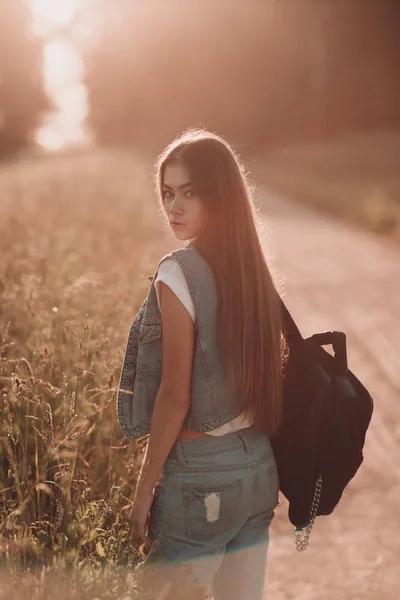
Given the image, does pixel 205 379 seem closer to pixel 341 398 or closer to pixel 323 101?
pixel 341 398

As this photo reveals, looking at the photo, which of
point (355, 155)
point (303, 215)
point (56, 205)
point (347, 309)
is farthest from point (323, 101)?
point (347, 309)

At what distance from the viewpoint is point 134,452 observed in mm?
3504

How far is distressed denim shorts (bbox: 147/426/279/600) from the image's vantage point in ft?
7.07

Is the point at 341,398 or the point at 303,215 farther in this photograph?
the point at 303,215

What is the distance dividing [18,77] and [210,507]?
35.4 m

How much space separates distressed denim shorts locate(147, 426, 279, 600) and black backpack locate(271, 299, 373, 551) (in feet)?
0.31

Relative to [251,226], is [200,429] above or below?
below

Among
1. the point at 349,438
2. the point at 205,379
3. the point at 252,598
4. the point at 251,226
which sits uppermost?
the point at 251,226

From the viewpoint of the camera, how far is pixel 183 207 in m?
2.22

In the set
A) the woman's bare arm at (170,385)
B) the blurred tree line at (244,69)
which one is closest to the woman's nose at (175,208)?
the woman's bare arm at (170,385)

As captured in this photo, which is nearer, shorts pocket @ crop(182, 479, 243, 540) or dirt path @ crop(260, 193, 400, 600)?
shorts pocket @ crop(182, 479, 243, 540)

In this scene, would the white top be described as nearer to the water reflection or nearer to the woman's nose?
the woman's nose

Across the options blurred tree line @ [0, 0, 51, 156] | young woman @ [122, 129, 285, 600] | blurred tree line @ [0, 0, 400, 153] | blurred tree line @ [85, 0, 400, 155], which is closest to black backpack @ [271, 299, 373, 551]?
young woman @ [122, 129, 285, 600]

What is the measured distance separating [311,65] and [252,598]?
37428mm
